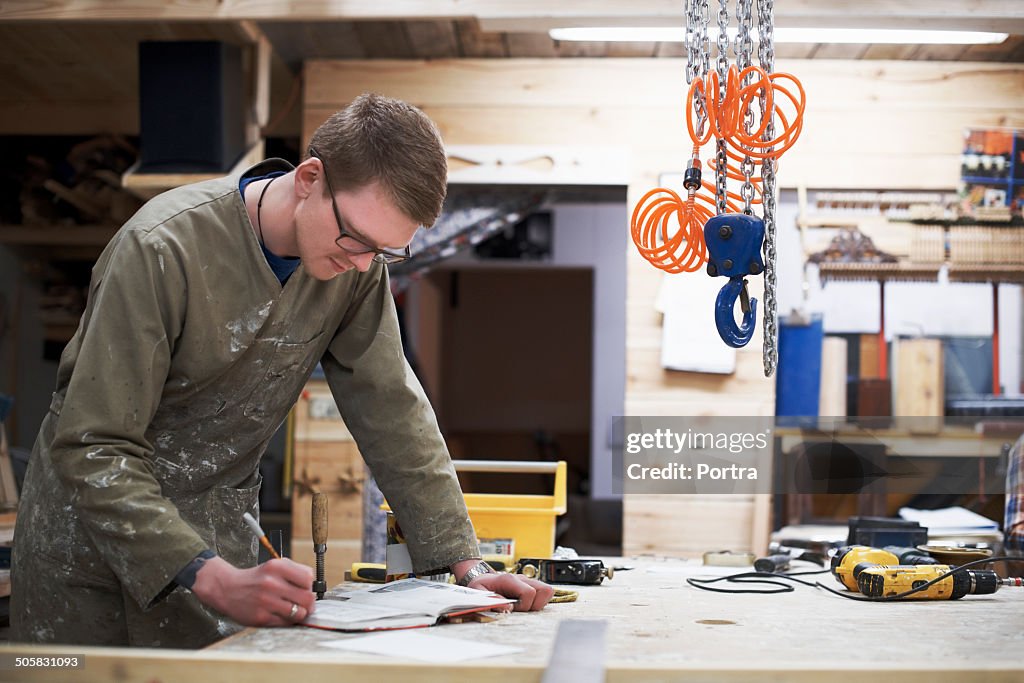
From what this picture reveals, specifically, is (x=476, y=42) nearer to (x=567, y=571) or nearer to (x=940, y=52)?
(x=940, y=52)

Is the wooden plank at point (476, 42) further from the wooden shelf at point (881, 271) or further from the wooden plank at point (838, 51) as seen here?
the wooden shelf at point (881, 271)

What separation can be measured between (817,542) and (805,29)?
1.99 m

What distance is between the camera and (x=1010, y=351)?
6637 mm

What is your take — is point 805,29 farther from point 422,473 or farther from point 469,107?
point 422,473

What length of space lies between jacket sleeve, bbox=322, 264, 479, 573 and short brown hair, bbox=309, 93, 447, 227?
0.34m

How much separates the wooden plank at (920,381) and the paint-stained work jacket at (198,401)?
10.2 ft

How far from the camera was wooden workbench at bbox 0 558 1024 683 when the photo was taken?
42.5 inches

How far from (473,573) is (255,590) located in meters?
0.52

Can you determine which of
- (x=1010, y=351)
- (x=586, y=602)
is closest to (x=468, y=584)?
(x=586, y=602)

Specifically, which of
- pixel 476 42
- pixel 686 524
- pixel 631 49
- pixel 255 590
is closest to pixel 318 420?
pixel 686 524

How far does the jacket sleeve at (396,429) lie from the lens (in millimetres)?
1829

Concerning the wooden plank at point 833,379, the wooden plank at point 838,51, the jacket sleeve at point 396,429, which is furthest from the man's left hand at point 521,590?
the wooden plank at point 838,51

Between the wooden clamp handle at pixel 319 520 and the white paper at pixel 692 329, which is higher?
the white paper at pixel 692 329

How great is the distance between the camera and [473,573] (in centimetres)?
178
